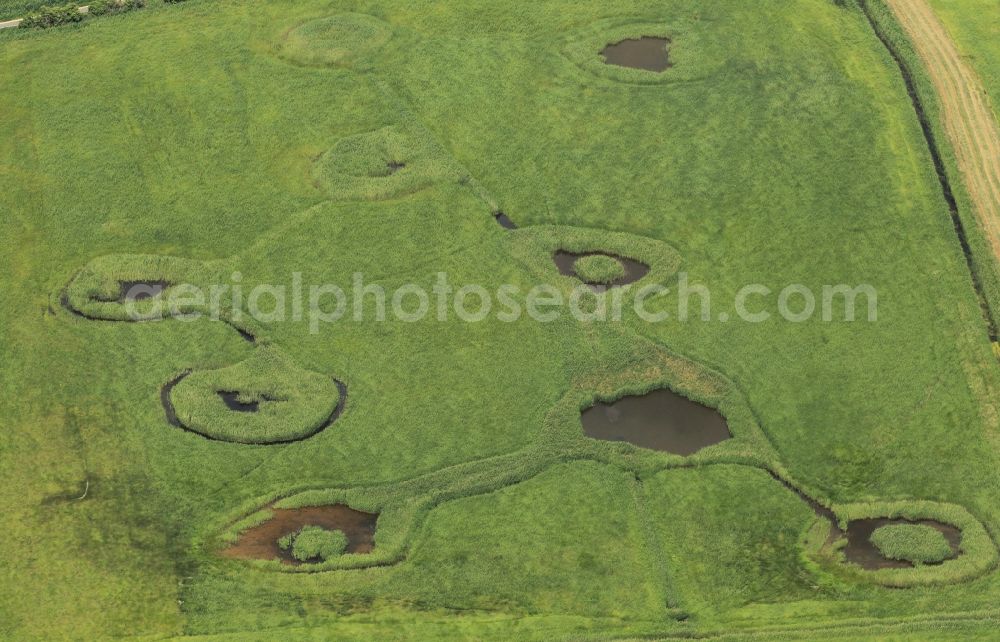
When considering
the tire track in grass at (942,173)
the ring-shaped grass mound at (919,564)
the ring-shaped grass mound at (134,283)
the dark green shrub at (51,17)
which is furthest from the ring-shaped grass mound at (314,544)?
the dark green shrub at (51,17)

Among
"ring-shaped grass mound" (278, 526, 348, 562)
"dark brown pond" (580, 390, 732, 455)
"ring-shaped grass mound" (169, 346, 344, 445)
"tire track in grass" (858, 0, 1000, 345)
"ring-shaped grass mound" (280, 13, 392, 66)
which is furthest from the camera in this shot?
"ring-shaped grass mound" (280, 13, 392, 66)

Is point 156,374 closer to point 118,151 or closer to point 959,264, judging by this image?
point 118,151

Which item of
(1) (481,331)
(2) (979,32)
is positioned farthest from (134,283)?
(2) (979,32)

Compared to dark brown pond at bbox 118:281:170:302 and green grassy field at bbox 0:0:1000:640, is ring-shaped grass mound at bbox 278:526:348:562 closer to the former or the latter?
green grassy field at bbox 0:0:1000:640

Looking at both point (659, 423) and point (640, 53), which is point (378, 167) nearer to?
point (640, 53)

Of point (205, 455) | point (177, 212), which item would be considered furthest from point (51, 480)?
point (177, 212)

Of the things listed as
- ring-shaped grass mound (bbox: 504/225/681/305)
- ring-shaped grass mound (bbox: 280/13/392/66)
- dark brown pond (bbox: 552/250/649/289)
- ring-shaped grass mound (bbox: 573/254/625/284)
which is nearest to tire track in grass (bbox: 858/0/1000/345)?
ring-shaped grass mound (bbox: 504/225/681/305)

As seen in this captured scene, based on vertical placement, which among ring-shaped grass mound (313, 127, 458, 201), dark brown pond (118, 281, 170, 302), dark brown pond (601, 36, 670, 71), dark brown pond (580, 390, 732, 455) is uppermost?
dark brown pond (601, 36, 670, 71)
